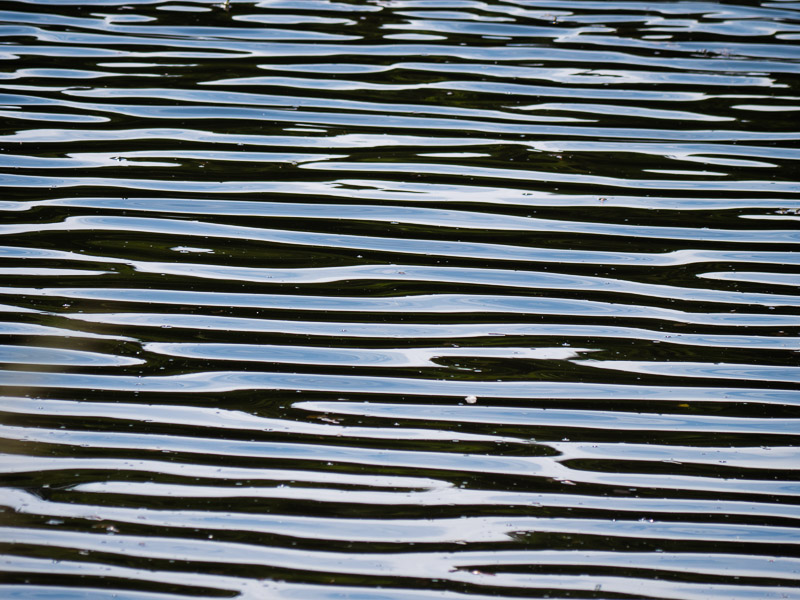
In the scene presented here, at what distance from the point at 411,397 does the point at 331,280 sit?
53 cm

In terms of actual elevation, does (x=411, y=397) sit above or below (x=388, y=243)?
below

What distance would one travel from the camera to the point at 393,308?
2551mm

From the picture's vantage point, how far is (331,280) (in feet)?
8.63

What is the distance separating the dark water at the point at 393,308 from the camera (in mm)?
1912

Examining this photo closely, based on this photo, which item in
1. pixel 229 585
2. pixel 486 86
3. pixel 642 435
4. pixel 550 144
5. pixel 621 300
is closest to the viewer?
pixel 229 585

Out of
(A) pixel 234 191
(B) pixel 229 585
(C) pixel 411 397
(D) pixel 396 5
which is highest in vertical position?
(D) pixel 396 5

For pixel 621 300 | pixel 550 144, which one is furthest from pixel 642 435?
pixel 550 144

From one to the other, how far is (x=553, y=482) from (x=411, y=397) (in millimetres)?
417

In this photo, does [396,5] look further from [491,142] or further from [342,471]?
[342,471]

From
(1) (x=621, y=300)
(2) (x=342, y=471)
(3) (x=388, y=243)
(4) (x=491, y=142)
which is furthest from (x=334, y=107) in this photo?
(2) (x=342, y=471)

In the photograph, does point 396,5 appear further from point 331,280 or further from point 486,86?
point 331,280

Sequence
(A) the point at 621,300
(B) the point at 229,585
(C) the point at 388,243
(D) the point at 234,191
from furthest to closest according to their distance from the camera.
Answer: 1. (D) the point at 234,191
2. (C) the point at 388,243
3. (A) the point at 621,300
4. (B) the point at 229,585

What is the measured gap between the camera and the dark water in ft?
6.27

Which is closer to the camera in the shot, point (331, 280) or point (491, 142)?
point (331, 280)
